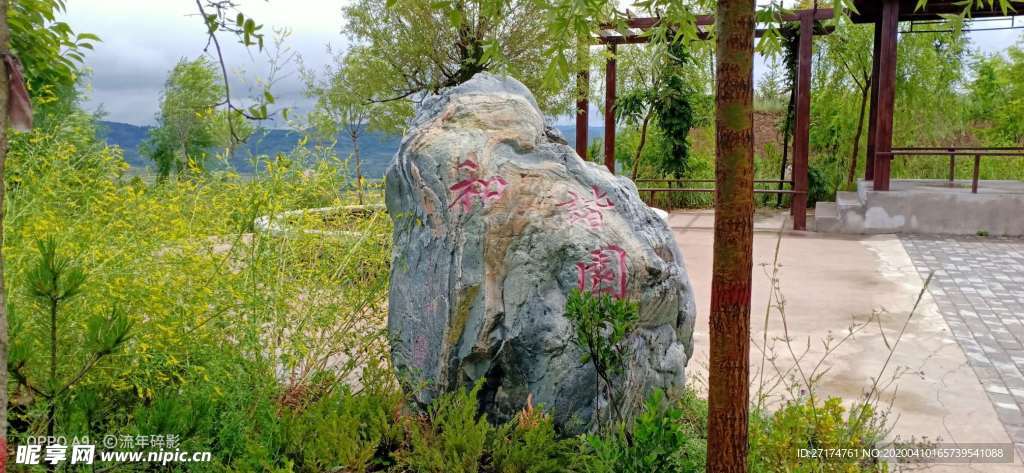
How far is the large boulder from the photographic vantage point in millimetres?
3090

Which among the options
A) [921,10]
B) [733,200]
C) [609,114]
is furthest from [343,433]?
[921,10]

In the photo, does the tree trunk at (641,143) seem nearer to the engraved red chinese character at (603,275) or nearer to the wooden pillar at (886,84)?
the wooden pillar at (886,84)

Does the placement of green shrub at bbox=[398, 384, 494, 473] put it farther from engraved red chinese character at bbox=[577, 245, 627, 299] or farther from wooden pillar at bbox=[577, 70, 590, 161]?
wooden pillar at bbox=[577, 70, 590, 161]

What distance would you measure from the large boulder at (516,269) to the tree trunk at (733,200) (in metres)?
0.78

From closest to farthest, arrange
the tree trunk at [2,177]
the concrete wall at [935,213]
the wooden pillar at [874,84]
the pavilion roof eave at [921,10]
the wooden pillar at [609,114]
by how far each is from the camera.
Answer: the tree trunk at [2,177]
the pavilion roof eave at [921,10]
the concrete wall at [935,213]
the wooden pillar at [874,84]
the wooden pillar at [609,114]

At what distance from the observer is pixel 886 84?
10797mm

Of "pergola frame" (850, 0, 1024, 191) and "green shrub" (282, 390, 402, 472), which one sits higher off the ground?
"pergola frame" (850, 0, 1024, 191)

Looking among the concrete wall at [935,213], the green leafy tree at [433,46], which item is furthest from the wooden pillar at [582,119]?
the concrete wall at [935,213]

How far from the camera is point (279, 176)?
3.58m

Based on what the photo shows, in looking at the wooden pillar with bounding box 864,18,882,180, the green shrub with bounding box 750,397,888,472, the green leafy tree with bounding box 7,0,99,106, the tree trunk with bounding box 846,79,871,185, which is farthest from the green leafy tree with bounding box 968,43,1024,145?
the green leafy tree with bounding box 7,0,99,106

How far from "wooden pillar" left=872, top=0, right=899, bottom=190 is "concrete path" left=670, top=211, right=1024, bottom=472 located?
138cm

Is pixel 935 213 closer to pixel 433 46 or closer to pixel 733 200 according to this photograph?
pixel 433 46

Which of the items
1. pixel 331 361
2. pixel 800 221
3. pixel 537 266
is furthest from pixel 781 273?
pixel 537 266

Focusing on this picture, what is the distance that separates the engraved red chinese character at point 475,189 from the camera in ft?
10.8
